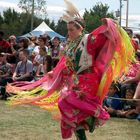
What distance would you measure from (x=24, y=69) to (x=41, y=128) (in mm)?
4066

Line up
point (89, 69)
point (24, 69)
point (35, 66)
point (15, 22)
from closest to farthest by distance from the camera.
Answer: point (89, 69), point (24, 69), point (35, 66), point (15, 22)

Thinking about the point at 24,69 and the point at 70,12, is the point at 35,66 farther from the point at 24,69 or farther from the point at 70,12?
the point at 70,12

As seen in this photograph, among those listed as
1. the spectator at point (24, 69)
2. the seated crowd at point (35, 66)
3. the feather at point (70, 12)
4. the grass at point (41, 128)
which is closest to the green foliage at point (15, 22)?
Answer: the seated crowd at point (35, 66)

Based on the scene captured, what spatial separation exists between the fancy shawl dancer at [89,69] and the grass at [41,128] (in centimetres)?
147

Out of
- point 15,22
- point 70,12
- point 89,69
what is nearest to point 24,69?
point 70,12

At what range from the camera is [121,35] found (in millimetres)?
5008

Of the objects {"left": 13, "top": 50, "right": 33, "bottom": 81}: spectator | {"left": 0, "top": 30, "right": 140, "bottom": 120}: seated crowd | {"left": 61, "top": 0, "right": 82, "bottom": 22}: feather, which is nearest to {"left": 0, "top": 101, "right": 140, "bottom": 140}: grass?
{"left": 0, "top": 30, "right": 140, "bottom": 120}: seated crowd

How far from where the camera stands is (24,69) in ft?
35.7

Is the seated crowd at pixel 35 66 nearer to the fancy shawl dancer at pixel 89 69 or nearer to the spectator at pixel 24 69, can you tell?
the spectator at pixel 24 69

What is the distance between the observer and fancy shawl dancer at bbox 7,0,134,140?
4.88m

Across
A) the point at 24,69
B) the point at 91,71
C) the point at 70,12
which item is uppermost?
the point at 70,12

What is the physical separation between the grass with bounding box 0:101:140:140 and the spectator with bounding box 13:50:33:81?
6.76ft

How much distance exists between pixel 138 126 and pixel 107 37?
2.98 meters

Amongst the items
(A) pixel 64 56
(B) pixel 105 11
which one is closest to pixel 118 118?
(A) pixel 64 56
